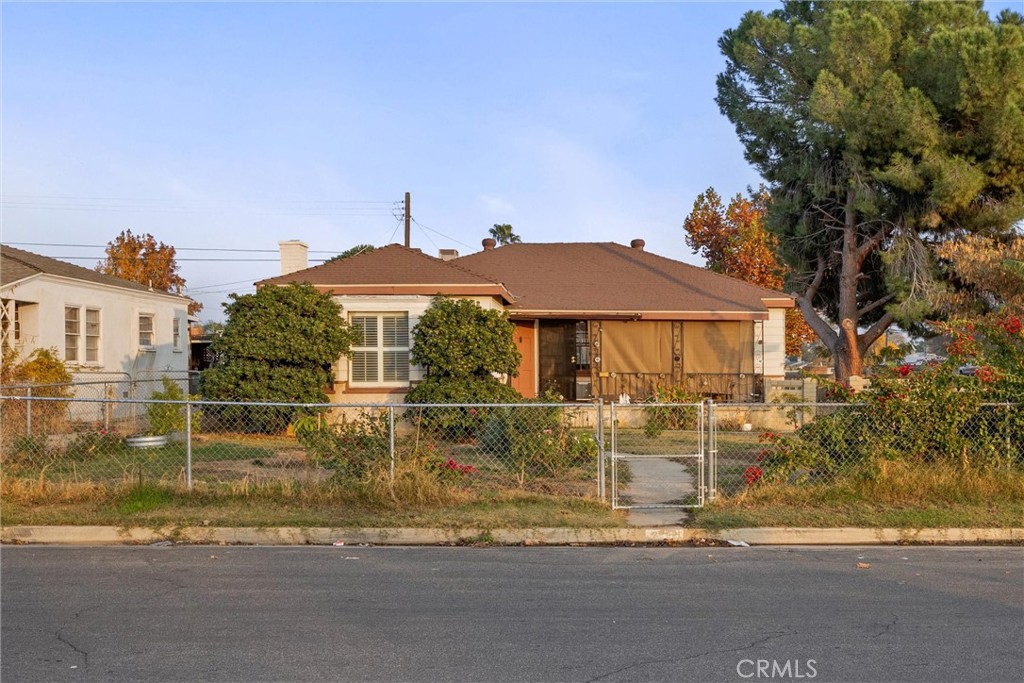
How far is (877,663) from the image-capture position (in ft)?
17.9

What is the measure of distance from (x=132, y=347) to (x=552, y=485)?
16789mm

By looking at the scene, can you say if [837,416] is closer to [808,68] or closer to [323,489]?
[323,489]

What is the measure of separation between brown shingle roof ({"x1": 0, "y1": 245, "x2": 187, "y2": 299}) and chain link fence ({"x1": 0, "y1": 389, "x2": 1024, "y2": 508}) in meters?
6.03

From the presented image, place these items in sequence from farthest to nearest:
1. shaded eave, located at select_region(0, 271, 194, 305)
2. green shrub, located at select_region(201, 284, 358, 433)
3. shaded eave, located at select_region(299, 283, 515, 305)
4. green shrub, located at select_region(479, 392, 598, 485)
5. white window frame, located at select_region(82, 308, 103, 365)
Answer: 1. white window frame, located at select_region(82, 308, 103, 365)
2. shaded eave, located at select_region(0, 271, 194, 305)
3. shaded eave, located at select_region(299, 283, 515, 305)
4. green shrub, located at select_region(201, 284, 358, 433)
5. green shrub, located at select_region(479, 392, 598, 485)

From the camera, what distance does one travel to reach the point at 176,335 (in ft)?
89.2

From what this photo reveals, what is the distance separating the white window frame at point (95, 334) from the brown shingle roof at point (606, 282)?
9858 mm

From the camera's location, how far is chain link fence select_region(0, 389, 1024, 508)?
34.9 feet

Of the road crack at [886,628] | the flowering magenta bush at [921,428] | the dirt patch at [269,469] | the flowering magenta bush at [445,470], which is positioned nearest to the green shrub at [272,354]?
the dirt patch at [269,469]

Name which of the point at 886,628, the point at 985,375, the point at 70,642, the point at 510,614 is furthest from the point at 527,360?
the point at 70,642

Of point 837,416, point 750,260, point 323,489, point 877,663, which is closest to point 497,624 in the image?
point 877,663

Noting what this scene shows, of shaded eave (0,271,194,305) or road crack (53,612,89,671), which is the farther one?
shaded eave (0,271,194,305)

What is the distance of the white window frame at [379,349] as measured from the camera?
18562 mm

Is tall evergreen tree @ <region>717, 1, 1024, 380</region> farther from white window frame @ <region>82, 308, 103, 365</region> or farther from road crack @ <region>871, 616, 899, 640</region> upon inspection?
white window frame @ <region>82, 308, 103, 365</region>

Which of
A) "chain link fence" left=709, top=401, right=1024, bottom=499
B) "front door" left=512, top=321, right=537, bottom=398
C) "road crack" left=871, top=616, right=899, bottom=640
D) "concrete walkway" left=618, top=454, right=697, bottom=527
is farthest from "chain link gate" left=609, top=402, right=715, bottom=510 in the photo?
"road crack" left=871, top=616, right=899, bottom=640
